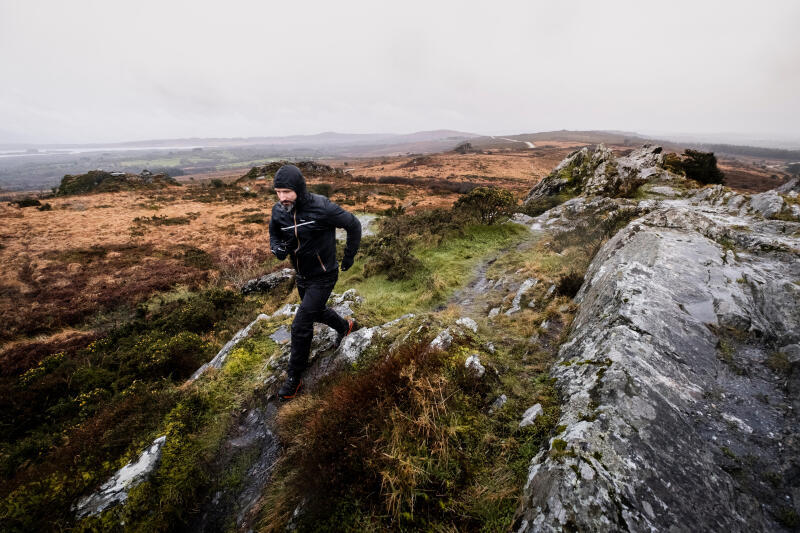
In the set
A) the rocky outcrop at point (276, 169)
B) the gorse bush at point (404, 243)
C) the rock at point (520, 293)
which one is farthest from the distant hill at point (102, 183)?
the rock at point (520, 293)

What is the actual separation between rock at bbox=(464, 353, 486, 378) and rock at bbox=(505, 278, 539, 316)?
246 cm

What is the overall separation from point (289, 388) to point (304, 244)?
2065 millimetres

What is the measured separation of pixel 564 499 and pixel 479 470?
76 cm

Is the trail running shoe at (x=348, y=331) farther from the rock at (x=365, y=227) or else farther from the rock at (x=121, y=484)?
the rock at (x=365, y=227)

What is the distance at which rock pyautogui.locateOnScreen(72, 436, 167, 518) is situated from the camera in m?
2.99

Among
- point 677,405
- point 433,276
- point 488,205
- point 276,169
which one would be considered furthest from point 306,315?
point 276,169

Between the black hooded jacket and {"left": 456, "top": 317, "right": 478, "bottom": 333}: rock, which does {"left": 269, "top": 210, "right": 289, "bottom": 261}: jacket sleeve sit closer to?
the black hooded jacket

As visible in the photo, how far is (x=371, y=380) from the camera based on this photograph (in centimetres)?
347

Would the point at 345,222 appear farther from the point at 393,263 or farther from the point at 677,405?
the point at 393,263

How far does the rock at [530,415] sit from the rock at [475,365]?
65 cm

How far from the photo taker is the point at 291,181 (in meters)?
4.03

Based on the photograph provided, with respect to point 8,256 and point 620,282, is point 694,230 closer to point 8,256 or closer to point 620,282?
point 620,282

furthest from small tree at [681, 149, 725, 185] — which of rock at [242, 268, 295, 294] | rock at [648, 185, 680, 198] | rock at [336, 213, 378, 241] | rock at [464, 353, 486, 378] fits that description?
rock at [242, 268, 295, 294]

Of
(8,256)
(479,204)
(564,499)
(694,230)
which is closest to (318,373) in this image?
(564,499)
